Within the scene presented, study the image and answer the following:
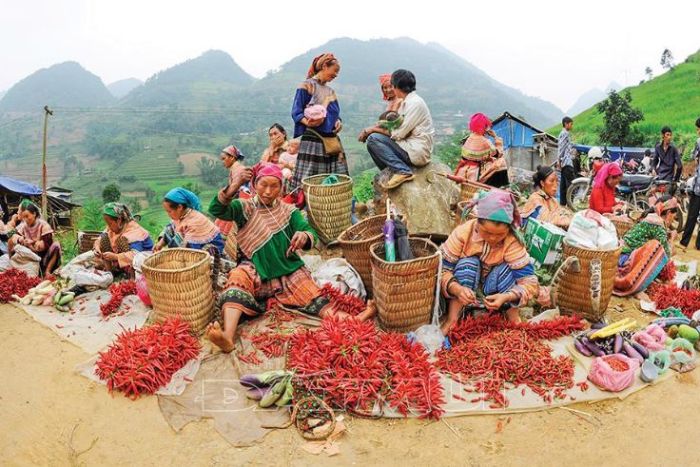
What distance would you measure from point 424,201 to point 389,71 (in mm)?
97601

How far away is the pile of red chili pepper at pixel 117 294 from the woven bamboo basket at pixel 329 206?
1.89 m

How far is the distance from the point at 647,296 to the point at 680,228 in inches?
160

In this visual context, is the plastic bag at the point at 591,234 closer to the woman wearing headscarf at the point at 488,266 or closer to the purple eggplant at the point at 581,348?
the woman wearing headscarf at the point at 488,266

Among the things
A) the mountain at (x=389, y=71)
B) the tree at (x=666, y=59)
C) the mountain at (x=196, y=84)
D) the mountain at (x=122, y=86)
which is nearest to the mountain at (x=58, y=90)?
the mountain at (x=196, y=84)

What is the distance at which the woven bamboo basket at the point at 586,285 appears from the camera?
4168 mm

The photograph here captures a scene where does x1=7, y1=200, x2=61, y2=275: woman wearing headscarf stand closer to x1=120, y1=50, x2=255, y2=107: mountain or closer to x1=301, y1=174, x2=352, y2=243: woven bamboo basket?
x1=301, y1=174, x2=352, y2=243: woven bamboo basket

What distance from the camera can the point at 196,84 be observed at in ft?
309

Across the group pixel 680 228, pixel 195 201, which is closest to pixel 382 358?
pixel 195 201

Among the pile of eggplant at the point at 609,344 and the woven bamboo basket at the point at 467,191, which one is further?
the woven bamboo basket at the point at 467,191

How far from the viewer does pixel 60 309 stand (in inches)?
192

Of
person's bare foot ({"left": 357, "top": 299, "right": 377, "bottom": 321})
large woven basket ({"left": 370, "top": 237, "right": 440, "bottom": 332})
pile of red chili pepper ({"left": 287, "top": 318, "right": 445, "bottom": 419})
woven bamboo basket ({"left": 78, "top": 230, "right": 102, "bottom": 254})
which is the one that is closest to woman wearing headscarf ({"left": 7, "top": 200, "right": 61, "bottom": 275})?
woven bamboo basket ({"left": 78, "top": 230, "right": 102, "bottom": 254})

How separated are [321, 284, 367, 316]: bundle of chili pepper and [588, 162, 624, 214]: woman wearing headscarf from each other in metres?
3.03

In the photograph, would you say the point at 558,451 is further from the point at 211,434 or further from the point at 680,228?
the point at 680,228

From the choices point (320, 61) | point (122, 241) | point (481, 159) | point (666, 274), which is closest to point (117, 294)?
point (122, 241)
